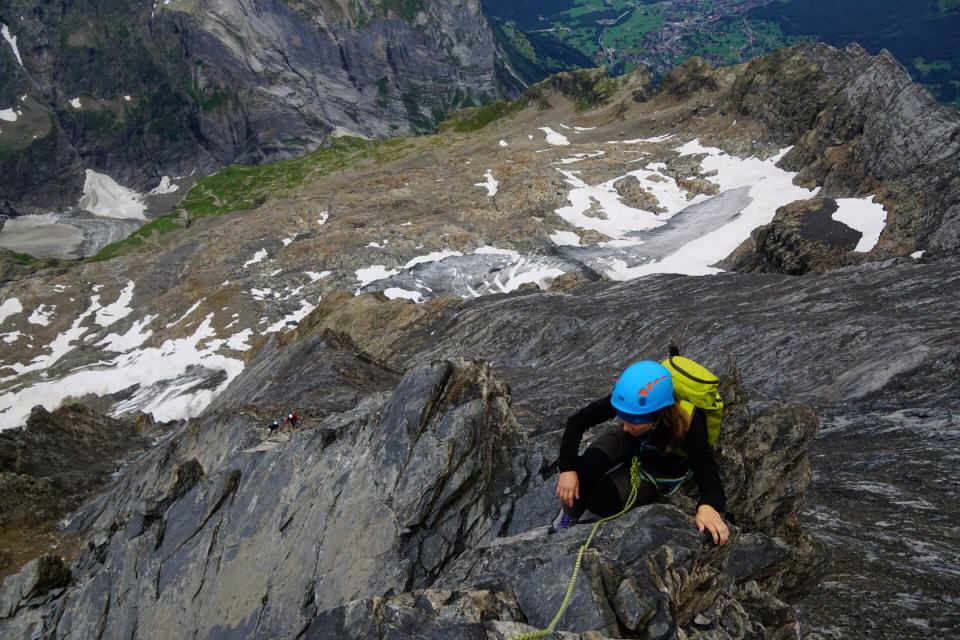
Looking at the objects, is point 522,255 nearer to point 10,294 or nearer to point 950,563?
point 950,563

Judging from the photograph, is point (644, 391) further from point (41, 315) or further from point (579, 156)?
point (579, 156)

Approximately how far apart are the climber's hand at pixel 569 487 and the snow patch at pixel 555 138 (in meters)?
131

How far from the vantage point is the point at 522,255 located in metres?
80.9

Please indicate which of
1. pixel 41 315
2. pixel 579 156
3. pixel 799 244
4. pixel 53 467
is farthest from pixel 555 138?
pixel 53 467

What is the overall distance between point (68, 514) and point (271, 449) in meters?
18.1

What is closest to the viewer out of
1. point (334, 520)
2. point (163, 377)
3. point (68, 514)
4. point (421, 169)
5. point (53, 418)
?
point (334, 520)

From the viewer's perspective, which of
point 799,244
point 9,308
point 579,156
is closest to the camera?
point 799,244

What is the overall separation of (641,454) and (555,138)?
457ft

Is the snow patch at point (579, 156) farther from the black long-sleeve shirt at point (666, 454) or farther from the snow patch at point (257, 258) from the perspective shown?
the black long-sleeve shirt at point (666, 454)

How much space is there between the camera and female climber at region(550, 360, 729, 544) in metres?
7.98

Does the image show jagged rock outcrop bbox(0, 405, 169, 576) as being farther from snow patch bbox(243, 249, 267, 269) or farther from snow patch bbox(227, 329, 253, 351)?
snow patch bbox(243, 249, 267, 269)

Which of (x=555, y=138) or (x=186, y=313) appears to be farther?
(x=555, y=138)

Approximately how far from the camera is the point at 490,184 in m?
107

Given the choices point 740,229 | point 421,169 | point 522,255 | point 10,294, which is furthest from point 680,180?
point 10,294
